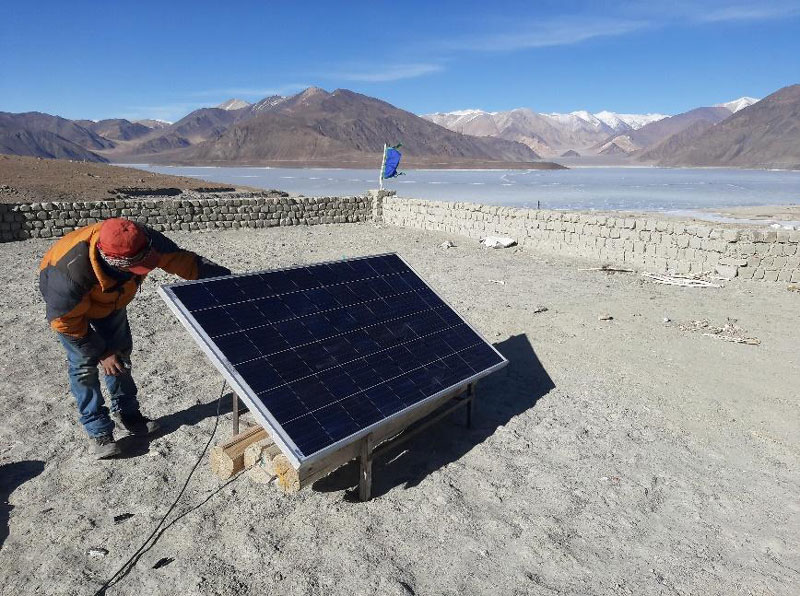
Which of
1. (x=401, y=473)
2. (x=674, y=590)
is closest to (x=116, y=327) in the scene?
(x=401, y=473)

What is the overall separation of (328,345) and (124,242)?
179 centimetres

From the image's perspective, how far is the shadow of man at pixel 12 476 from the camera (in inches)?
181

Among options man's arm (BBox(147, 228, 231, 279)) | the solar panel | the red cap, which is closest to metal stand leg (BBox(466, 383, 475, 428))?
the solar panel

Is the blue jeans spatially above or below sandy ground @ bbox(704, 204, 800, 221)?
above

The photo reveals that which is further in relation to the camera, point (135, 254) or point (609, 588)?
point (135, 254)

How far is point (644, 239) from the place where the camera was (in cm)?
1507

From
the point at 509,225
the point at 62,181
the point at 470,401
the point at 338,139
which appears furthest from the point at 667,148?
the point at 470,401

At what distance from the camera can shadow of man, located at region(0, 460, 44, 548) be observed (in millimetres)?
4588

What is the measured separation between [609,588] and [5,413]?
6.17m

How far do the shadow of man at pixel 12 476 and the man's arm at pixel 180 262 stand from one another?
2.15 m

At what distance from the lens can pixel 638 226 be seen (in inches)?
599

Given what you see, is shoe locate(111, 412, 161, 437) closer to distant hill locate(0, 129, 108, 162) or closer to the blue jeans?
the blue jeans

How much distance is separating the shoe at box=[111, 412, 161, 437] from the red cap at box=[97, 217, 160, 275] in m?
1.83

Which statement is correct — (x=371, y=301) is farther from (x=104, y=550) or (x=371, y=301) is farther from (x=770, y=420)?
(x=770, y=420)
